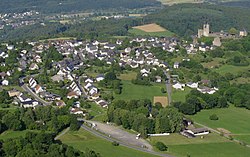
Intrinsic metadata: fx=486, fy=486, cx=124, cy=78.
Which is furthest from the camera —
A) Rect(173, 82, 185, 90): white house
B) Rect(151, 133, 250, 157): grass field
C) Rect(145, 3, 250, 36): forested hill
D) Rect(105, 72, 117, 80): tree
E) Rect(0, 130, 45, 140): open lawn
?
Rect(145, 3, 250, 36): forested hill

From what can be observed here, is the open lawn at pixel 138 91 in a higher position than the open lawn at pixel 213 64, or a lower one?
higher

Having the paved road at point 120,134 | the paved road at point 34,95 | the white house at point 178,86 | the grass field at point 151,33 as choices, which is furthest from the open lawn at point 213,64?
the grass field at point 151,33

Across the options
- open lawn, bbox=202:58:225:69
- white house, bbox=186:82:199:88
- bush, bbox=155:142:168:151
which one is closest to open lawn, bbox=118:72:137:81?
white house, bbox=186:82:199:88

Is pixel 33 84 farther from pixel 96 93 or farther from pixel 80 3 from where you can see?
pixel 80 3

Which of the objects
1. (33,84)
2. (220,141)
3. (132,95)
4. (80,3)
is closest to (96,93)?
(132,95)

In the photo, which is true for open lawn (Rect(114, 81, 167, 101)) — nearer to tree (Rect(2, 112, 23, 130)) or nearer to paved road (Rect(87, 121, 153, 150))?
paved road (Rect(87, 121, 153, 150))

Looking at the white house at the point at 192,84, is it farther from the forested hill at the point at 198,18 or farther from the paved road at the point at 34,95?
the forested hill at the point at 198,18
